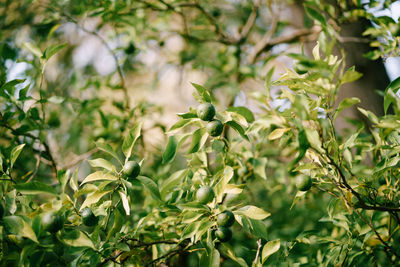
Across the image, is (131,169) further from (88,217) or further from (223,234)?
(223,234)

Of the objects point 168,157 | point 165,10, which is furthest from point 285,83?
point 165,10

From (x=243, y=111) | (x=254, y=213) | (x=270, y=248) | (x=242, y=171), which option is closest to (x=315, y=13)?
(x=243, y=111)

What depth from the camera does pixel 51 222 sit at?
0.75 meters

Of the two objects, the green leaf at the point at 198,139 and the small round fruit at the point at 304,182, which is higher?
the green leaf at the point at 198,139

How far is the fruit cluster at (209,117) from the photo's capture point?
0.84m

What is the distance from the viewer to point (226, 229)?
33.5 inches

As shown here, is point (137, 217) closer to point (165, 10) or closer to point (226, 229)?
point (226, 229)

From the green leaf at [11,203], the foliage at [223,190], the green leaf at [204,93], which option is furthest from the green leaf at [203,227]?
the green leaf at [11,203]

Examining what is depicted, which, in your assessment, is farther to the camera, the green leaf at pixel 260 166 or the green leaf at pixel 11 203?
the green leaf at pixel 260 166

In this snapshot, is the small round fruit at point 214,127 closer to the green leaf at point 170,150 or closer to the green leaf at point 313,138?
the green leaf at point 170,150

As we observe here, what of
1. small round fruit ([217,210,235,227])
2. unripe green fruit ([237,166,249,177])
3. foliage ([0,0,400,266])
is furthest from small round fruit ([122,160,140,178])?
unripe green fruit ([237,166,249,177])

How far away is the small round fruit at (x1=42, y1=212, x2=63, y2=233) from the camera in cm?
74

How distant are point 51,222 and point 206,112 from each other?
1.59ft

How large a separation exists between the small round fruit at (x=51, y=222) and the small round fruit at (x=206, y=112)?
452mm
